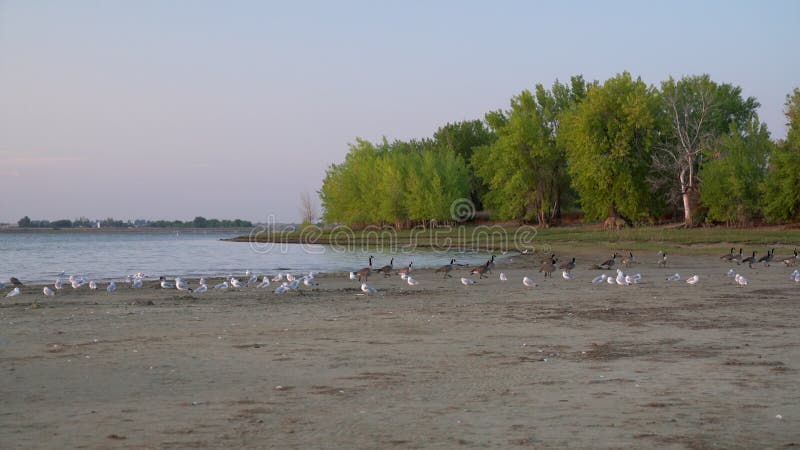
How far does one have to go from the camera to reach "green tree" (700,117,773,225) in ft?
157

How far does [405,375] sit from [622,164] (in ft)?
164

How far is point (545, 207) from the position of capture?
66312mm

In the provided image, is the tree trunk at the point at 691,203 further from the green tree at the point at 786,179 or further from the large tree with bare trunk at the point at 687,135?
the green tree at the point at 786,179

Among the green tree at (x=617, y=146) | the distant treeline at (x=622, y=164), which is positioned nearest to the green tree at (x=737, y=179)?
the distant treeline at (x=622, y=164)

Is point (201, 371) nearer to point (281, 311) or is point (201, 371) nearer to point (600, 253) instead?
point (281, 311)

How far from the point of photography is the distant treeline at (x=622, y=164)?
4822 centimetres

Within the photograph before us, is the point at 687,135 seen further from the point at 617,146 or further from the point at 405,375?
the point at 405,375

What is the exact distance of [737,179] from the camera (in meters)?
47.6

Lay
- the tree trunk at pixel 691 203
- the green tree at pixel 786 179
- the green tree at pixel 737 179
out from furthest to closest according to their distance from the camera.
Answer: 1. the tree trunk at pixel 691 203
2. the green tree at pixel 737 179
3. the green tree at pixel 786 179

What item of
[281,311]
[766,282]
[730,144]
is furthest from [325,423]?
[730,144]

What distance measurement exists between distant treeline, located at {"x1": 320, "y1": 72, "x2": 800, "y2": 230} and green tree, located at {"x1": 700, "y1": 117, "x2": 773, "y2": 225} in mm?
68

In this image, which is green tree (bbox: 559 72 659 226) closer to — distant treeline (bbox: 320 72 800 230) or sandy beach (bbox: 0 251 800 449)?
distant treeline (bbox: 320 72 800 230)

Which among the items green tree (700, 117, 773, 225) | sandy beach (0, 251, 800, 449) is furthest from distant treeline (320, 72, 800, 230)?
sandy beach (0, 251, 800, 449)

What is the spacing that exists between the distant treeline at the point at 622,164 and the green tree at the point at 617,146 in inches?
3.2
